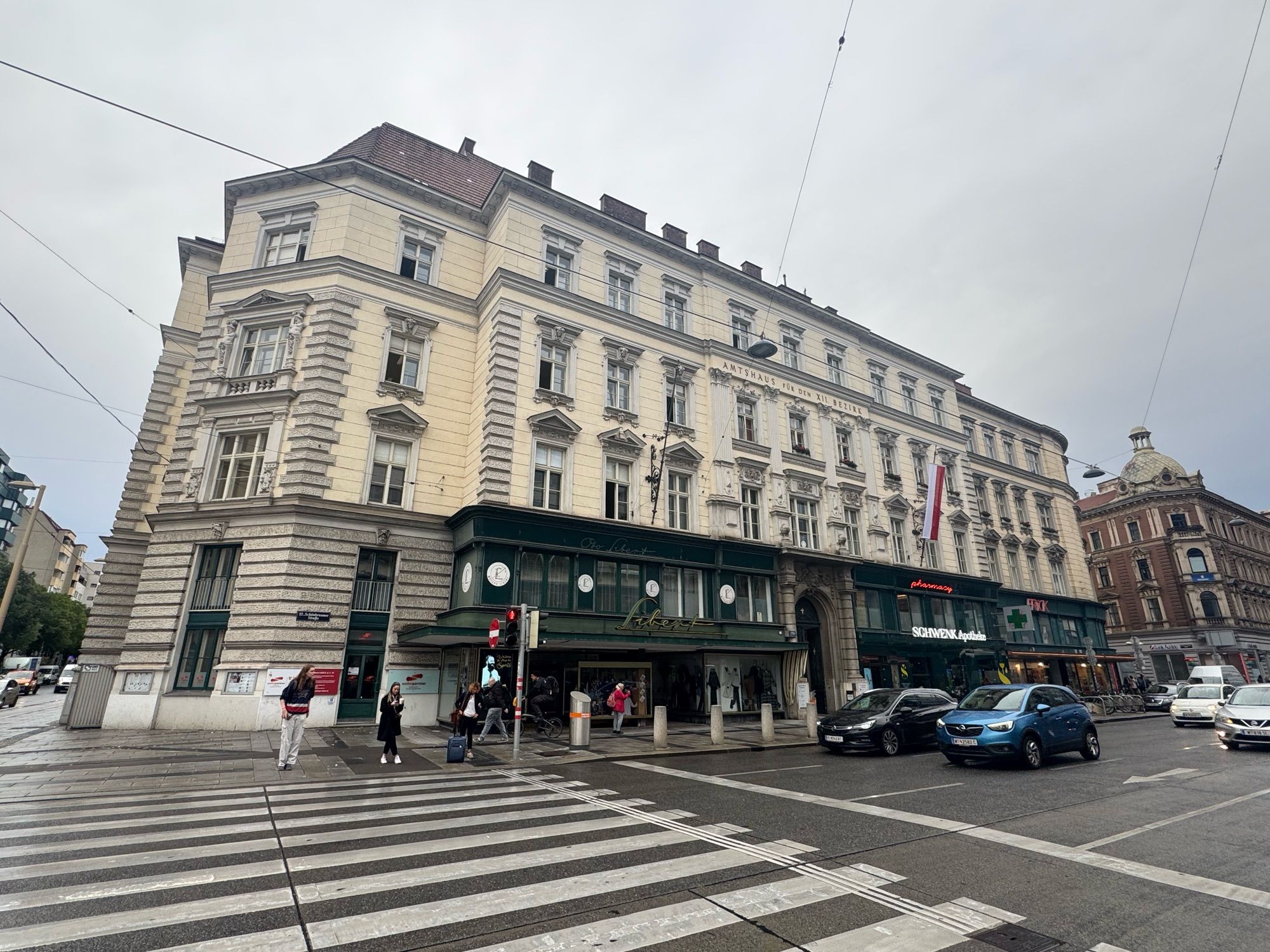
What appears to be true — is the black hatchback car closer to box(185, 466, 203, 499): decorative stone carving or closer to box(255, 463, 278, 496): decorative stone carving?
box(255, 463, 278, 496): decorative stone carving

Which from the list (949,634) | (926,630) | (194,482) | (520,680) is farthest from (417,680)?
(949,634)

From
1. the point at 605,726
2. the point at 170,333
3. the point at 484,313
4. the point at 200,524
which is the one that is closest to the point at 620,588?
the point at 605,726

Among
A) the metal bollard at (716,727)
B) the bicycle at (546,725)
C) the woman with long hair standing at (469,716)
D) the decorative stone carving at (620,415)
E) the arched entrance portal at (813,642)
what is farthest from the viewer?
the arched entrance portal at (813,642)

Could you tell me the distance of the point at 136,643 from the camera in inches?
743

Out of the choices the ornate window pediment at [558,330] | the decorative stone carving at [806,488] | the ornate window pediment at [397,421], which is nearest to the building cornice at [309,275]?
the ornate window pediment at [397,421]

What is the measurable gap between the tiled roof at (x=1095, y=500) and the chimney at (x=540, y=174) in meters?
64.7

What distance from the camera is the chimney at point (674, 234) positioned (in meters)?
30.3

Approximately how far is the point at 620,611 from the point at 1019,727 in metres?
12.7

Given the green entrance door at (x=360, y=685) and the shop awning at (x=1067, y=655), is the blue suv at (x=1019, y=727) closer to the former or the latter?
the green entrance door at (x=360, y=685)

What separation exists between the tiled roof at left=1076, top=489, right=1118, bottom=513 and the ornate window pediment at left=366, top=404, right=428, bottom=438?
68.8 meters

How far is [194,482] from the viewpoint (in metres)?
20.4

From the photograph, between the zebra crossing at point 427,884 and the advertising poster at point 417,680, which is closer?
the zebra crossing at point 427,884

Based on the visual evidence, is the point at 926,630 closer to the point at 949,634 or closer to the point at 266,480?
the point at 949,634

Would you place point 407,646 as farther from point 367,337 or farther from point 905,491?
point 905,491
